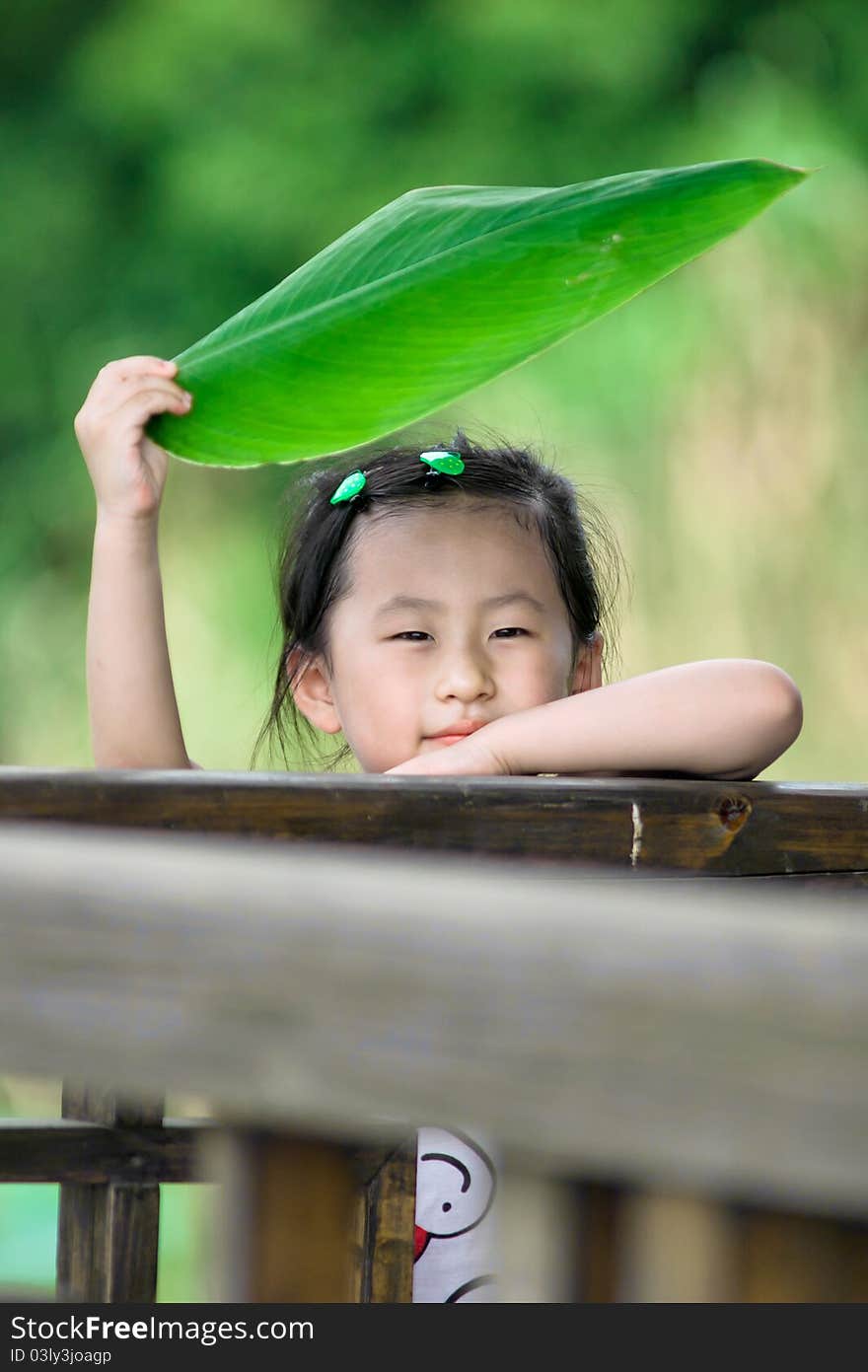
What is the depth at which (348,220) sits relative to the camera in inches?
122

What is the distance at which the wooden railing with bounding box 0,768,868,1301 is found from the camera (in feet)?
0.55

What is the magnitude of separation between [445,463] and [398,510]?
4 cm

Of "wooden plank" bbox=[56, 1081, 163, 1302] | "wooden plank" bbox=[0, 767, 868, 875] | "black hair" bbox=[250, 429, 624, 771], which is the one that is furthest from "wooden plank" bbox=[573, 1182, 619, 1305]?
"black hair" bbox=[250, 429, 624, 771]

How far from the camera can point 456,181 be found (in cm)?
307

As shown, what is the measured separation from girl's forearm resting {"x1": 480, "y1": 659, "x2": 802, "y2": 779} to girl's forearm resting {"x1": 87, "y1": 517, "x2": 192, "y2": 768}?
7.8 inches

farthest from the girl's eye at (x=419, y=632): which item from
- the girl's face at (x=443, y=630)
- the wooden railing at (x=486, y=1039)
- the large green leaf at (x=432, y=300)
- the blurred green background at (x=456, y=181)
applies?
the blurred green background at (x=456, y=181)

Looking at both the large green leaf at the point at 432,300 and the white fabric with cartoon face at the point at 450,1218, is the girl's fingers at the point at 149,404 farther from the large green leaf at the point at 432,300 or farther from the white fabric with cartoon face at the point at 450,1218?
the white fabric with cartoon face at the point at 450,1218

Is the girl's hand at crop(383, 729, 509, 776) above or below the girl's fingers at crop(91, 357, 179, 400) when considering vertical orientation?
below

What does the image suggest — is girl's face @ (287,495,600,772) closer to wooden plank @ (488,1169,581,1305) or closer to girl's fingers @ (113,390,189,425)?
girl's fingers @ (113,390,189,425)

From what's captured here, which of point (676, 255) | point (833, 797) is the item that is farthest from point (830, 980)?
point (676, 255)

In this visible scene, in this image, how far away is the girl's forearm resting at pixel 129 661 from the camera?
0.74m

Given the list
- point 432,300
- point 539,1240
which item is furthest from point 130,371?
point 539,1240

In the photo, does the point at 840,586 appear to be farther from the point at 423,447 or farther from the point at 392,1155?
the point at 392,1155

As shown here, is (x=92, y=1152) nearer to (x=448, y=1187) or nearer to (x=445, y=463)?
(x=448, y=1187)
